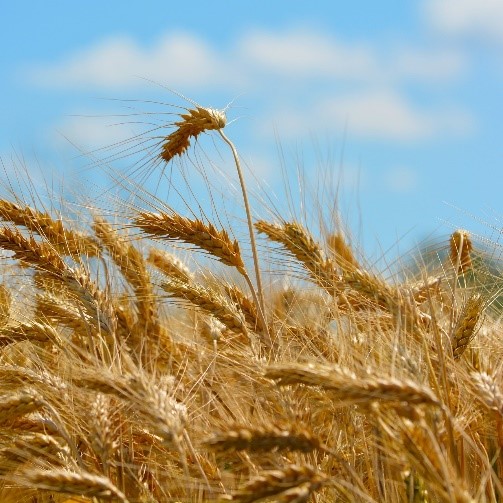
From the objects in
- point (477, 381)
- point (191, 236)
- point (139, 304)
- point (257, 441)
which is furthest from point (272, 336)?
point (257, 441)

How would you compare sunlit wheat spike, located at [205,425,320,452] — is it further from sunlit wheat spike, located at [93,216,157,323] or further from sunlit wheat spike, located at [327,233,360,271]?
sunlit wheat spike, located at [93,216,157,323]

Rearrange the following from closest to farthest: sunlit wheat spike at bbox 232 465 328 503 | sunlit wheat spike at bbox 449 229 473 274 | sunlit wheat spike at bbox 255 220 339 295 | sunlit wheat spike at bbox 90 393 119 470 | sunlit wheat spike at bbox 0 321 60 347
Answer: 1. sunlit wheat spike at bbox 232 465 328 503
2. sunlit wheat spike at bbox 90 393 119 470
3. sunlit wheat spike at bbox 255 220 339 295
4. sunlit wheat spike at bbox 0 321 60 347
5. sunlit wheat spike at bbox 449 229 473 274

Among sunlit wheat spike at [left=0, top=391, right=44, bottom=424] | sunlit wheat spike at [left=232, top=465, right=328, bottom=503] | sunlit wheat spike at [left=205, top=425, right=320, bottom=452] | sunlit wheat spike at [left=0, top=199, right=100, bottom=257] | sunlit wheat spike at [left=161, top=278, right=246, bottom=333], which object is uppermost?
sunlit wheat spike at [left=0, top=199, right=100, bottom=257]

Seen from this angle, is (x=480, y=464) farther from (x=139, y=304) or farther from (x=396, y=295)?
(x=139, y=304)

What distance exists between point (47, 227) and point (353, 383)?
180cm

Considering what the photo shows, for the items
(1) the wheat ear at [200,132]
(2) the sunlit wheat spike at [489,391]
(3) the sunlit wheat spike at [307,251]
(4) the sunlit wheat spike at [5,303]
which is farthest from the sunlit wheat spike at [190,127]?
(2) the sunlit wheat spike at [489,391]

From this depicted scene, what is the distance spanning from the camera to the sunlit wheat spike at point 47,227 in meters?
3.40

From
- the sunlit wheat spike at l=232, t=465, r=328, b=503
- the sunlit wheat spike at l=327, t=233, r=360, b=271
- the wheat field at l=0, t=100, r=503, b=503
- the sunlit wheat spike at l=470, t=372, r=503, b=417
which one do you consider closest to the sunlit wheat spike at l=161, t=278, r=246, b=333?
the wheat field at l=0, t=100, r=503, b=503

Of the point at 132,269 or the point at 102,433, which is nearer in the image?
the point at 102,433

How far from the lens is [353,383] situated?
1921 millimetres

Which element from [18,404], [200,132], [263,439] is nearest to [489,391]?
[263,439]

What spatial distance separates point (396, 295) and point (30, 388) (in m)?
1.08

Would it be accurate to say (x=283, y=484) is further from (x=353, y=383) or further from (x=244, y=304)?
(x=244, y=304)

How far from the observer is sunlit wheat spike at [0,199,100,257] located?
11.2 ft
